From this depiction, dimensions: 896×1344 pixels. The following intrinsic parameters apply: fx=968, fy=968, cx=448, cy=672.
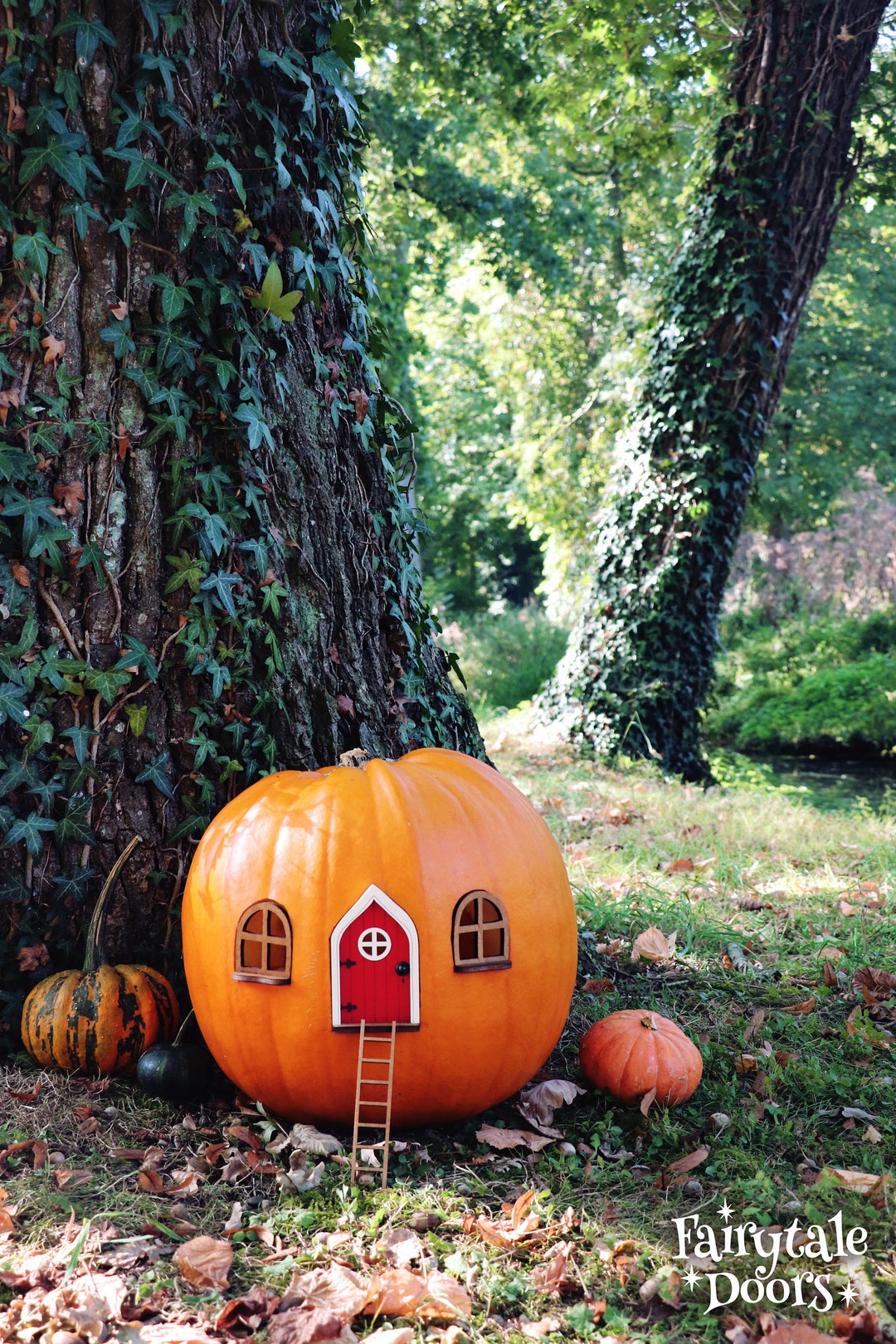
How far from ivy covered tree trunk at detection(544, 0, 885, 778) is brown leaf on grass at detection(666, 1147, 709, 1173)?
486 cm

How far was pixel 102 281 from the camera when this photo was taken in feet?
8.00

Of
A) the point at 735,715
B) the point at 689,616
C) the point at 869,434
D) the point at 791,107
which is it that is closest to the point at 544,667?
the point at 735,715

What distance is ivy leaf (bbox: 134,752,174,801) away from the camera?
8.39 feet

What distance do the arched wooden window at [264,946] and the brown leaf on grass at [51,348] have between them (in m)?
1.43

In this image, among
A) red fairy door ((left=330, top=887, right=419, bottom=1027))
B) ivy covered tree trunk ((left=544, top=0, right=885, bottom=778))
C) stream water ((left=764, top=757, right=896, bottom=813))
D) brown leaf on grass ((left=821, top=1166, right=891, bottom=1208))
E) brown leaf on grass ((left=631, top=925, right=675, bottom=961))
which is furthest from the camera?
stream water ((left=764, top=757, right=896, bottom=813))

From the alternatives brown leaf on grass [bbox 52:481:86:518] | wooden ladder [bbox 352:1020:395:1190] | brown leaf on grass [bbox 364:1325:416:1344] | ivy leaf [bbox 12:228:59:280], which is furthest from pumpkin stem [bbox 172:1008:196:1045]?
ivy leaf [bbox 12:228:59:280]

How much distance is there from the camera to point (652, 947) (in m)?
3.21

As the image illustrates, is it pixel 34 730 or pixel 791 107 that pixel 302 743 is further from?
pixel 791 107

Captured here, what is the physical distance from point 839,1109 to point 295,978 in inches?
54.6

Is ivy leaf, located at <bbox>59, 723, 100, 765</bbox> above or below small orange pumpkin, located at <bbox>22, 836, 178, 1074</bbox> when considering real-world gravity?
above

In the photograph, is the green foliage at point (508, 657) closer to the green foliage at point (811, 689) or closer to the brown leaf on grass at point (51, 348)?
the green foliage at point (811, 689)

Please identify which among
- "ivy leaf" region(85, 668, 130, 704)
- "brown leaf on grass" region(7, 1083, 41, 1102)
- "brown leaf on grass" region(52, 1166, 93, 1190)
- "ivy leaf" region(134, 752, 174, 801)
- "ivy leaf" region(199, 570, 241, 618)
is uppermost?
"ivy leaf" region(199, 570, 241, 618)

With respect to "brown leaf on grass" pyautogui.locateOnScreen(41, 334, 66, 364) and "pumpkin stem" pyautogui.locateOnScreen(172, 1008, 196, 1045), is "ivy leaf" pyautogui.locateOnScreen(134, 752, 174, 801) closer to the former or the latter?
"pumpkin stem" pyautogui.locateOnScreen(172, 1008, 196, 1045)

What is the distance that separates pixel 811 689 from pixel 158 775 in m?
12.1
